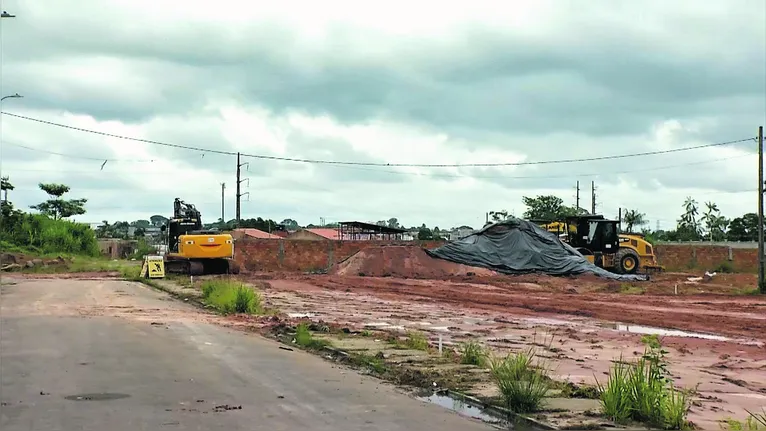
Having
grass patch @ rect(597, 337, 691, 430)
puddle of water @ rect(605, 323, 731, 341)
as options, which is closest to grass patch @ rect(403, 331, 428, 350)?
puddle of water @ rect(605, 323, 731, 341)

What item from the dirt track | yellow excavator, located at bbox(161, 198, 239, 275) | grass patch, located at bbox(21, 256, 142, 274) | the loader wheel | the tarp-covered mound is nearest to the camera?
the dirt track

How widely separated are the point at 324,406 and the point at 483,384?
9.16ft

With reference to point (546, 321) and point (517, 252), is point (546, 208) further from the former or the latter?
point (546, 321)

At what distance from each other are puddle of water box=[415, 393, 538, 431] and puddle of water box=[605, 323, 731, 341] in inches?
424

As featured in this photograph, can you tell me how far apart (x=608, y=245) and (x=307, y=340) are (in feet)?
123

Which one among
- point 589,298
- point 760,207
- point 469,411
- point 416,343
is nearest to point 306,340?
point 416,343

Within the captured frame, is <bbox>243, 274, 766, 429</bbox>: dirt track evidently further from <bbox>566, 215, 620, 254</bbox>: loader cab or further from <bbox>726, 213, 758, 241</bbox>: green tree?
<bbox>726, 213, 758, 241</bbox>: green tree

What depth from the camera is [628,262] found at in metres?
51.8

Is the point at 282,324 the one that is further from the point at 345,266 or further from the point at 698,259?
the point at 698,259

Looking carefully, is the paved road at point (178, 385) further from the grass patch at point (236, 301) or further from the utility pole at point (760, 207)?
the utility pole at point (760, 207)

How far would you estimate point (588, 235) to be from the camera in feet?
175

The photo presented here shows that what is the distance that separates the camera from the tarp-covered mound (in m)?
49.8

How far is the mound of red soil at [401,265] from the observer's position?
5072 centimetres

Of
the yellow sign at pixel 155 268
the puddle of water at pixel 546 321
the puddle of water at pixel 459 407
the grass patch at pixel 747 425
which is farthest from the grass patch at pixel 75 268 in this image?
the grass patch at pixel 747 425
